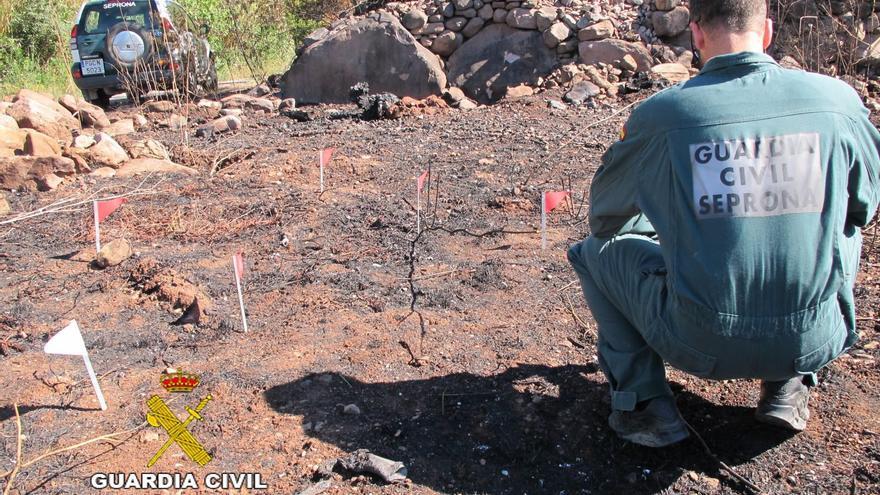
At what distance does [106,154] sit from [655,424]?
5.43 m

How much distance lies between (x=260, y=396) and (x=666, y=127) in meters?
1.75

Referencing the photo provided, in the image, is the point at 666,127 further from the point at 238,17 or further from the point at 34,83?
the point at 34,83

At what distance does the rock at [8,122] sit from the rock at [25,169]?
40.6 inches

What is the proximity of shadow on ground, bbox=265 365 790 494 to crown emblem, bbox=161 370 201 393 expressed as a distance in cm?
31

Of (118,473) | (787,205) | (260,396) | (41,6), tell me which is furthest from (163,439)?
(41,6)

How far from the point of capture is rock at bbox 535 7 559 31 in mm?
9875

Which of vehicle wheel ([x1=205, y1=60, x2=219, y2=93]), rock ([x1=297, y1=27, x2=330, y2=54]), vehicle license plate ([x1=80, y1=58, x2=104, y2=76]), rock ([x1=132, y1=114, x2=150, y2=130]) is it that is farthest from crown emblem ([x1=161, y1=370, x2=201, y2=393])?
vehicle license plate ([x1=80, y1=58, x2=104, y2=76])

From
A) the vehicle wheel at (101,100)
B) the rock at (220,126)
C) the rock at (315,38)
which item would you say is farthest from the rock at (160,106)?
the vehicle wheel at (101,100)

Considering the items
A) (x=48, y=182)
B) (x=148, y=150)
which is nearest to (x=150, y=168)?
(x=148, y=150)

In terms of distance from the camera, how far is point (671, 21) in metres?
9.72

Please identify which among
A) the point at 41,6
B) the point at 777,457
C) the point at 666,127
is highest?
the point at 41,6

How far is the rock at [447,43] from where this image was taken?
10.4 metres

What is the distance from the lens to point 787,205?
204 cm

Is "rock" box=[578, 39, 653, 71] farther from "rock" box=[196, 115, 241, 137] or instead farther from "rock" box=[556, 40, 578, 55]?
"rock" box=[196, 115, 241, 137]
